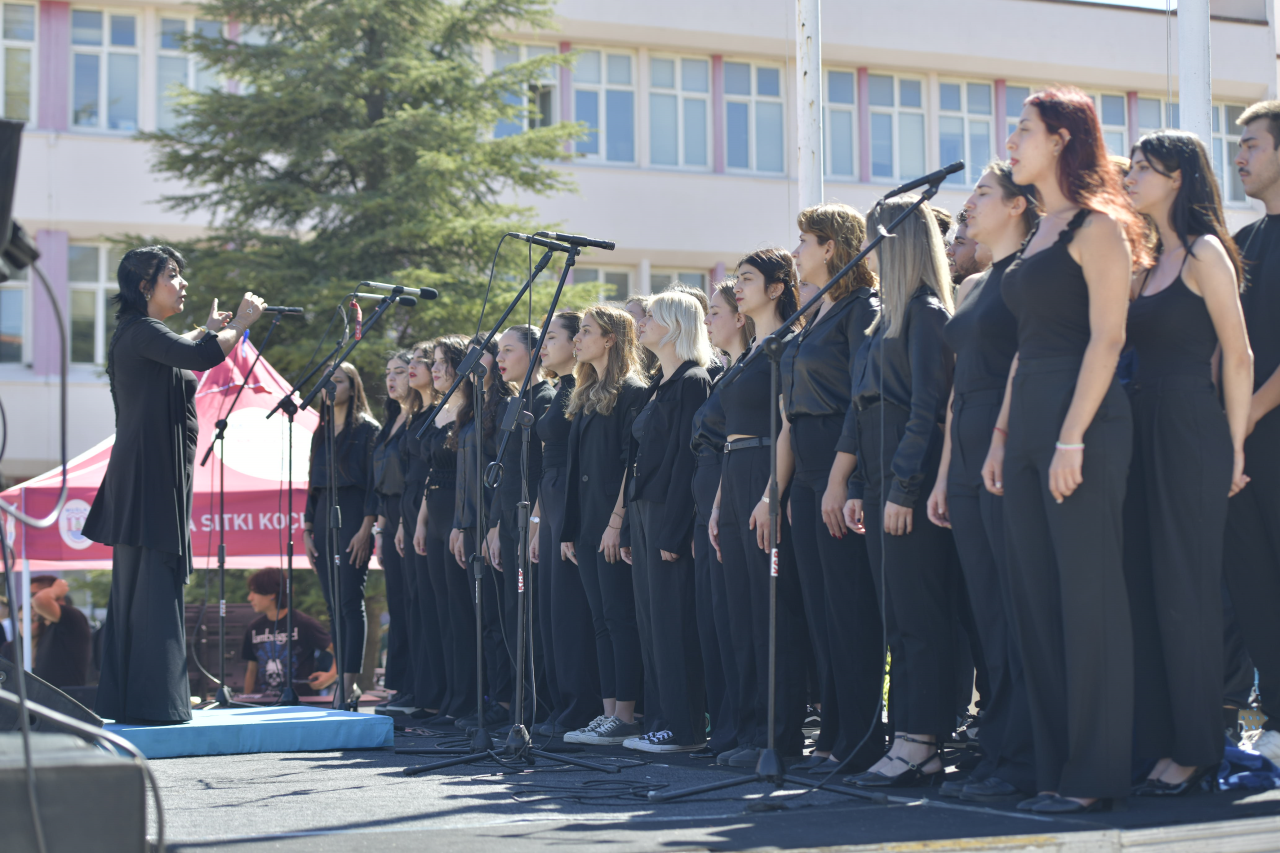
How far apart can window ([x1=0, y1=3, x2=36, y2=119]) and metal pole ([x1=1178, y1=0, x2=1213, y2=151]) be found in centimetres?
1682

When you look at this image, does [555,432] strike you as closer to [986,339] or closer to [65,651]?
[986,339]

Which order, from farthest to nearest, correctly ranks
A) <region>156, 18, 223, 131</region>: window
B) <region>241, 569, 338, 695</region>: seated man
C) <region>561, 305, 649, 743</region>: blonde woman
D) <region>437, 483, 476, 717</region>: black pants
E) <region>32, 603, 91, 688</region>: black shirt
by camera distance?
<region>156, 18, 223, 131</region>: window, <region>241, 569, 338, 695</region>: seated man, <region>32, 603, 91, 688</region>: black shirt, <region>437, 483, 476, 717</region>: black pants, <region>561, 305, 649, 743</region>: blonde woman

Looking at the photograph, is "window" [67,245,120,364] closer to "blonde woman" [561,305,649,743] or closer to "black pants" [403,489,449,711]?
"black pants" [403,489,449,711]

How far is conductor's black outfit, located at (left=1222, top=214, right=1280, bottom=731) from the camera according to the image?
3.99 metres

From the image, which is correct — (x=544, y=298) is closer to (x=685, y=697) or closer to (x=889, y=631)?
(x=685, y=697)

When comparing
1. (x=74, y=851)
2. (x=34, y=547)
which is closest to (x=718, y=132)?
(x=34, y=547)

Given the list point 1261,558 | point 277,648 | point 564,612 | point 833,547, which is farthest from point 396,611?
point 1261,558

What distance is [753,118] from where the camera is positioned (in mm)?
21766

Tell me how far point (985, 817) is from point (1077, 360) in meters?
1.23

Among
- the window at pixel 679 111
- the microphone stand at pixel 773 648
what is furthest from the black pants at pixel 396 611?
the window at pixel 679 111

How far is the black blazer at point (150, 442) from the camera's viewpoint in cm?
551

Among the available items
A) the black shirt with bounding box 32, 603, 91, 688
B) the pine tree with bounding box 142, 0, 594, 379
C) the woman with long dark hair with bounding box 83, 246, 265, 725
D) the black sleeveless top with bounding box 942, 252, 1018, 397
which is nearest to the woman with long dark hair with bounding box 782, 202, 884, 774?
the black sleeveless top with bounding box 942, 252, 1018, 397

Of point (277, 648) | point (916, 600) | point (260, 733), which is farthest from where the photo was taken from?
point (277, 648)

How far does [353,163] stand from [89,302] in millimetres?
7677
